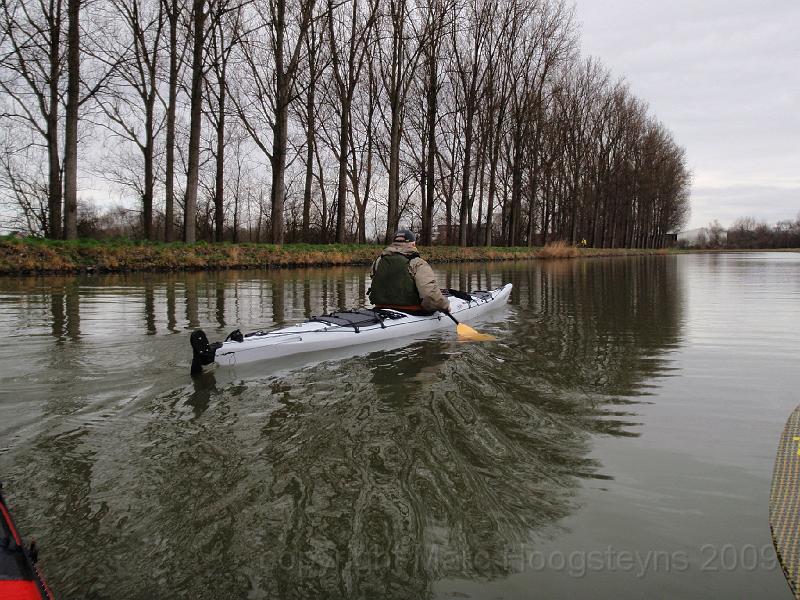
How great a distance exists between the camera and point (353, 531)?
8.29 ft

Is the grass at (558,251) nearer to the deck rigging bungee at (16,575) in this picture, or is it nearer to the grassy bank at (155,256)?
the grassy bank at (155,256)

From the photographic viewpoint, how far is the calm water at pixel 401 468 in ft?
7.40

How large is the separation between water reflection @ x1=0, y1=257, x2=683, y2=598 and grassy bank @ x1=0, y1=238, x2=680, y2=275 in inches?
427

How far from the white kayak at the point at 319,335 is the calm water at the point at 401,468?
0.22 metres

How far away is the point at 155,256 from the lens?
58.6ft

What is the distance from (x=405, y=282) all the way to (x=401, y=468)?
182 inches

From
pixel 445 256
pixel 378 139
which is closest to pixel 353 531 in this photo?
pixel 445 256

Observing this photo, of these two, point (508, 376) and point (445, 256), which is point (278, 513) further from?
point (445, 256)

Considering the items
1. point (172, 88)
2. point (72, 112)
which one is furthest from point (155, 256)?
point (172, 88)

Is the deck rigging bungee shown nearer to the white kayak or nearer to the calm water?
the calm water

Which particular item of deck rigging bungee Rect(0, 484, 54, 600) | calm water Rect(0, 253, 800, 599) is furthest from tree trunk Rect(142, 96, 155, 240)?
deck rigging bungee Rect(0, 484, 54, 600)

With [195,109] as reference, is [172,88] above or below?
above

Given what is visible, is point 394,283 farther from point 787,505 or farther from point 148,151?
point 148,151

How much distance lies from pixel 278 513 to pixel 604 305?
31.6 ft
